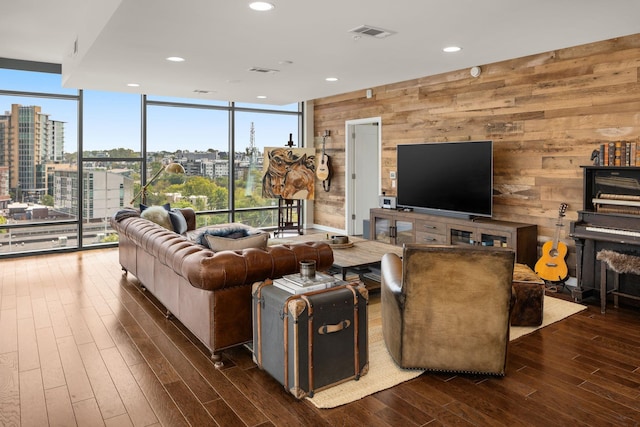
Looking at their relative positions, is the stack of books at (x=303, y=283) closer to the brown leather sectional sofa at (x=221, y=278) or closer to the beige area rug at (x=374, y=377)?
the brown leather sectional sofa at (x=221, y=278)

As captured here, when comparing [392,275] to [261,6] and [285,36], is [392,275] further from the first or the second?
[285,36]

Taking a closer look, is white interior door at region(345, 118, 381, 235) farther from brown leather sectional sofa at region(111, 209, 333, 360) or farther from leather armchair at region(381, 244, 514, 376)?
leather armchair at region(381, 244, 514, 376)

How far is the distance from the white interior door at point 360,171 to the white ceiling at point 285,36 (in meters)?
1.85

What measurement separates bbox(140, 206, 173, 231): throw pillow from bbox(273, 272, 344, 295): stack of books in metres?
2.80

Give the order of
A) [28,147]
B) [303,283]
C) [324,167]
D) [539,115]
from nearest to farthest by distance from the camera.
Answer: [303,283], [539,115], [28,147], [324,167]

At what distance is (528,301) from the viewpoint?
3.74 meters

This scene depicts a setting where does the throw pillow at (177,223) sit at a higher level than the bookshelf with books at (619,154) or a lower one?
lower

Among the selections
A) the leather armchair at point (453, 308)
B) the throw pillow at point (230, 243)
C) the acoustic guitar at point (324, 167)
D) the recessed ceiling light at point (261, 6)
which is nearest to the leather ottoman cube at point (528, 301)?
the leather armchair at point (453, 308)

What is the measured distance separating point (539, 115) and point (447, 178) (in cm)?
131

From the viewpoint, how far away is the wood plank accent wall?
14.9ft

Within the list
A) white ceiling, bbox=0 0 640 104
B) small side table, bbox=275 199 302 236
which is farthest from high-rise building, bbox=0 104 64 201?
small side table, bbox=275 199 302 236


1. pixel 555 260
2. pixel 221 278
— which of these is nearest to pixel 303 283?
pixel 221 278

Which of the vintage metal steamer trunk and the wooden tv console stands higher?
the wooden tv console

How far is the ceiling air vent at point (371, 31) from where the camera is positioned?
153 inches
